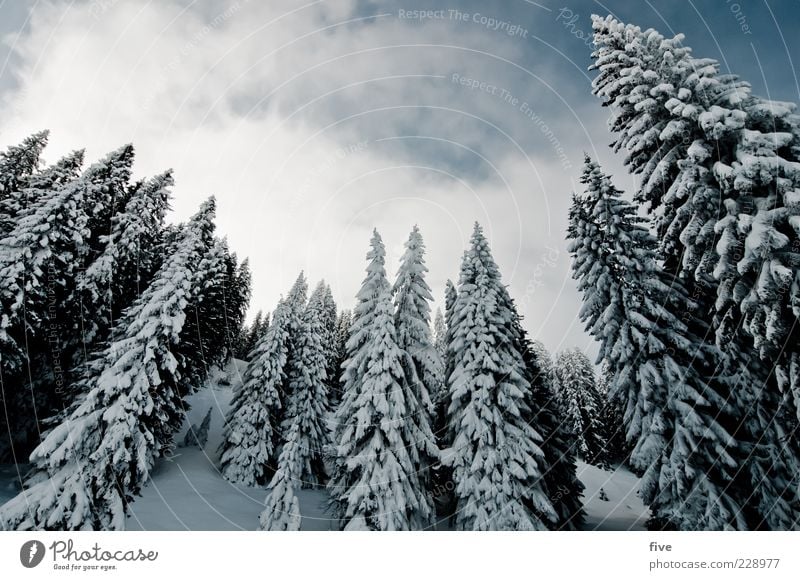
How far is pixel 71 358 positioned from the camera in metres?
16.9

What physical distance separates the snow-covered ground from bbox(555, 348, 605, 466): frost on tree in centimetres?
494

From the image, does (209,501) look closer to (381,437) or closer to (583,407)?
(381,437)

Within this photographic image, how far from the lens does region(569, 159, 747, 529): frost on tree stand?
35.7ft

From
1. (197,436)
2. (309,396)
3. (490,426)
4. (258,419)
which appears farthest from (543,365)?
(197,436)

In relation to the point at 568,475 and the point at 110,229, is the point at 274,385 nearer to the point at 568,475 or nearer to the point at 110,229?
the point at 110,229

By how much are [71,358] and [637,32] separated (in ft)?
88.9

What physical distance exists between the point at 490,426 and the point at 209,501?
64.0 ft

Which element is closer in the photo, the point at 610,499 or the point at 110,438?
the point at 110,438

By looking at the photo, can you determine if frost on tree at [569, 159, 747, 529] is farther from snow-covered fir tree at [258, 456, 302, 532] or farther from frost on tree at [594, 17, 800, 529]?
snow-covered fir tree at [258, 456, 302, 532]

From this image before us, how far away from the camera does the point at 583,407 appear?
4038cm

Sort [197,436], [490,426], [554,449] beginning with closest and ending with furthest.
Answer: [490,426]
[554,449]
[197,436]
